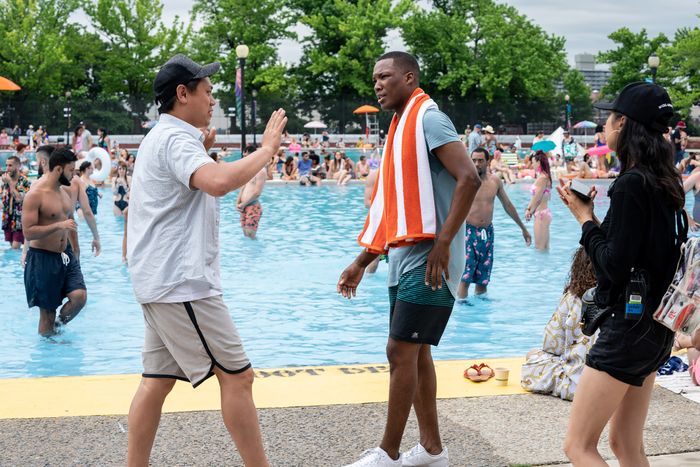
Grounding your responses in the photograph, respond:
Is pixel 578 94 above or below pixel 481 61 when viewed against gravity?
below

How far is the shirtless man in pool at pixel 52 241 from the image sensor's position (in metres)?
8.42

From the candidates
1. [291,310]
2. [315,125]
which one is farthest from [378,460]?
[315,125]

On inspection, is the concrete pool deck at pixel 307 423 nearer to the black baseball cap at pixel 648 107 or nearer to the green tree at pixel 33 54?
the black baseball cap at pixel 648 107

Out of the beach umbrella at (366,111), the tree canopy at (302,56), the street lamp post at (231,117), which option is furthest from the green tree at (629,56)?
the street lamp post at (231,117)

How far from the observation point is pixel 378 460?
14.2 ft

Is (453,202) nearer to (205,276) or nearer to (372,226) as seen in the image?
(372,226)

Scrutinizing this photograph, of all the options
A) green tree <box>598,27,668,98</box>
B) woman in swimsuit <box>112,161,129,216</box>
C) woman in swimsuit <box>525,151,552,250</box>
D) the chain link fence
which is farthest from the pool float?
green tree <box>598,27,668,98</box>

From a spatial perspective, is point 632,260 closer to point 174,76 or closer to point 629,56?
point 174,76

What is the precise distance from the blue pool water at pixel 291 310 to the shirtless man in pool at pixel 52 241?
69 cm

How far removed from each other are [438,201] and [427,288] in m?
0.40

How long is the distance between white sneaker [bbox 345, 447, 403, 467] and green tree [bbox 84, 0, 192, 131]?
60847mm

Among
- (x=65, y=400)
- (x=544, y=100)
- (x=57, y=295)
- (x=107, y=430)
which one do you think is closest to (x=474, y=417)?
(x=107, y=430)

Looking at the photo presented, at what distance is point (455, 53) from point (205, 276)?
65.1m

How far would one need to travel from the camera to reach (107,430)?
4.95 meters
